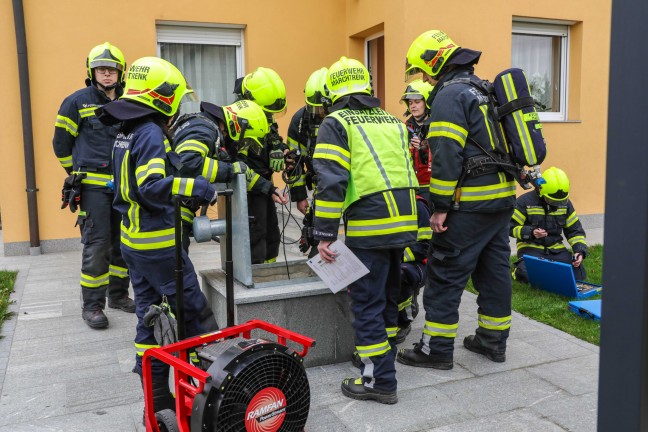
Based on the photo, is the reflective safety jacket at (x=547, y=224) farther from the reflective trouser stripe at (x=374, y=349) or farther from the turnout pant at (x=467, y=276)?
the reflective trouser stripe at (x=374, y=349)

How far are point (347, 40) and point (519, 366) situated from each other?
635 cm

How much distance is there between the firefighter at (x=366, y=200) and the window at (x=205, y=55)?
5392mm

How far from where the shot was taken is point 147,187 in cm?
297

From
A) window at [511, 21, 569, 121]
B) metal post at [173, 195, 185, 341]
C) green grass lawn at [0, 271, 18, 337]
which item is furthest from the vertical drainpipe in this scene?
window at [511, 21, 569, 121]

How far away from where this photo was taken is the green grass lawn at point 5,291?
17.0 feet

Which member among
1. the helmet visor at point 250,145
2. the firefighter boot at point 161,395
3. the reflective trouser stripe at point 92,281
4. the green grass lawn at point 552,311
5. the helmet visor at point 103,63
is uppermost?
the helmet visor at point 103,63

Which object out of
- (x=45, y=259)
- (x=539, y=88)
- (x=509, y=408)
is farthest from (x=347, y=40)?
(x=509, y=408)

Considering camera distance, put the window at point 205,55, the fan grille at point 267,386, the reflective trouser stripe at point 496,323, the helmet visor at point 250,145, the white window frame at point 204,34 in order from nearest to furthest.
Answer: the fan grille at point 267,386
the reflective trouser stripe at point 496,323
the helmet visor at point 250,145
the white window frame at point 204,34
the window at point 205,55

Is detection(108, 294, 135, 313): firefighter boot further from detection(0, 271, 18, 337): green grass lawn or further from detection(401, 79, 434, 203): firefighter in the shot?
detection(401, 79, 434, 203): firefighter

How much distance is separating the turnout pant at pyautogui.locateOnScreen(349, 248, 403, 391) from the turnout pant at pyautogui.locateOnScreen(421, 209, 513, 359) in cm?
49

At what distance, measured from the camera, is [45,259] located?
746 cm

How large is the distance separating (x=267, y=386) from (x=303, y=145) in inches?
130

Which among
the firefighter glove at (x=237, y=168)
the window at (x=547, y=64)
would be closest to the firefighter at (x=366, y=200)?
the firefighter glove at (x=237, y=168)

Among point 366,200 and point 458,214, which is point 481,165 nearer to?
point 458,214
